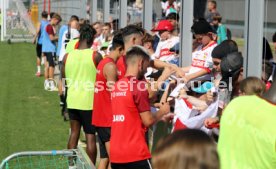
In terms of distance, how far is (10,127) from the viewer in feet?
42.2

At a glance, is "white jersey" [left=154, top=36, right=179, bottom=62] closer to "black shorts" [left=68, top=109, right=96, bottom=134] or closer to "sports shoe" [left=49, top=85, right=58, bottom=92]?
"black shorts" [left=68, top=109, right=96, bottom=134]

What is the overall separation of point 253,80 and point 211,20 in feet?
10.5

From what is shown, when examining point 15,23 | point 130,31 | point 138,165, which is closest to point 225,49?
point 138,165

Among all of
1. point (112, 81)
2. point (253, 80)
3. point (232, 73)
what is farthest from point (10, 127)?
point (253, 80)

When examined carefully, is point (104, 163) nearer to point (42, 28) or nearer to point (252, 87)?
point (252, 87)

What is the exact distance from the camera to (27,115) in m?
14.4

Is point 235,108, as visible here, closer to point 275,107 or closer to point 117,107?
point 275,107

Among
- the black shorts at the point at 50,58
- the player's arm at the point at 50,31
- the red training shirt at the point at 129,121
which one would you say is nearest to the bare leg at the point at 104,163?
the red training shirt at the point at 129,121

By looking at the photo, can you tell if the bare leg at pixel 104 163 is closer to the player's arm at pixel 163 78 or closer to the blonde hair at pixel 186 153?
the player's arm at pixel 163 78

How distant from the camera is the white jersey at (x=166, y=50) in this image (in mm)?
9688

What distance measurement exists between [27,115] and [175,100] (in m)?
7.24

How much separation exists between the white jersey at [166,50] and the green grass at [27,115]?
257 cm

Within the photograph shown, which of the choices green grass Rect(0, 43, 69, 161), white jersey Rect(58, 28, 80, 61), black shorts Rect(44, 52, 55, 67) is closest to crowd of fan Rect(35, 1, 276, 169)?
green grass Rect(0, 43, 69, 161)

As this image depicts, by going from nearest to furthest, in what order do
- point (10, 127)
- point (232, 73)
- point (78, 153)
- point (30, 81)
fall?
point (78, 153) < point (232, 73) < point (10, 127) < point (30, 81)
